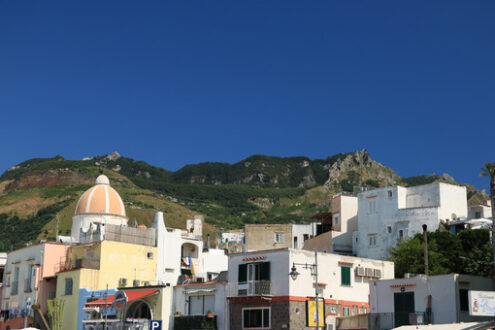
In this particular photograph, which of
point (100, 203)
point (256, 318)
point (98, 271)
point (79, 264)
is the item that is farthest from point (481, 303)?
point (100, 203)

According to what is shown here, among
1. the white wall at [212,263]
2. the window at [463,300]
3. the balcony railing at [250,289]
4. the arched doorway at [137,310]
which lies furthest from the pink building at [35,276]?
the window at [463,300]

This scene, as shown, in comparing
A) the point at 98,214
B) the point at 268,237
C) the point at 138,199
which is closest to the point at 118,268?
the point at 98,214

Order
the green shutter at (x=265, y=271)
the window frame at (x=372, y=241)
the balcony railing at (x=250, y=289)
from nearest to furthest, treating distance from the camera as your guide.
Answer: the balcony railing at (x=250, y=289) < the green shutter at (x=265, y=271) < the window frame at (x=372, y=241)

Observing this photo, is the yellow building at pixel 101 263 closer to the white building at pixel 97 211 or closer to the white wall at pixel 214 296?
the white building at pixel 97 211

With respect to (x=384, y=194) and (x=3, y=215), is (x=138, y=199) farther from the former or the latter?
(x=384, y=194)

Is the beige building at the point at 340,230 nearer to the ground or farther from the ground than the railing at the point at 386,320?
farther from the ground

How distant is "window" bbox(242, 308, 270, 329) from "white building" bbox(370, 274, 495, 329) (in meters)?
6.59

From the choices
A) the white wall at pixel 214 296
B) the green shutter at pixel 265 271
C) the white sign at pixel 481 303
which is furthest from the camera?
the white wall at pixel 214 296

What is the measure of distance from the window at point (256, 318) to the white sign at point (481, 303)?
1335 cm

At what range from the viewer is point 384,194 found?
75.0m

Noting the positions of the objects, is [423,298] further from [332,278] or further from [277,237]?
[277,237]

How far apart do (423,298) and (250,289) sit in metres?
10.7

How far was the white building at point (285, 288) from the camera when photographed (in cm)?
4103

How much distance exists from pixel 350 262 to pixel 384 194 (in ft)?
98.7
